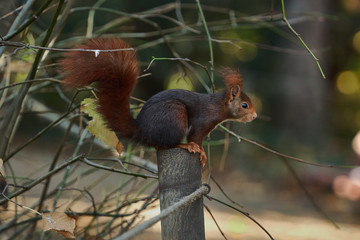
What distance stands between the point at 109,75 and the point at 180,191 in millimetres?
353

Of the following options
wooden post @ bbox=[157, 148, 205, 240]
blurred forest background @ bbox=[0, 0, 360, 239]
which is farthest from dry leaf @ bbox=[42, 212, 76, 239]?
blurred forest background @ bbox=[0, 0, 360, 239]

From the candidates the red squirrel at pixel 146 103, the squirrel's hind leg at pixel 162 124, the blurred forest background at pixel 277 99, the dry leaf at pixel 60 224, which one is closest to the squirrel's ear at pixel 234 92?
the red squirrel at pixel 146 103

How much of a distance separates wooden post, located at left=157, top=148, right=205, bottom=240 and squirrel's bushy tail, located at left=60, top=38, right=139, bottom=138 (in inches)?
6.5

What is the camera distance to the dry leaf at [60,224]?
1323 millimetres

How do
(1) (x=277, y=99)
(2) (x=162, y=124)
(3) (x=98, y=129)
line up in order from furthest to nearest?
(1) (x=277, y=99), (3) (x=98, y=129), (2) (x=162, y=124)

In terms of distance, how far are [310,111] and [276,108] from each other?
497 millimetres

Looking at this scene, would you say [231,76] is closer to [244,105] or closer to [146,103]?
[244,105]

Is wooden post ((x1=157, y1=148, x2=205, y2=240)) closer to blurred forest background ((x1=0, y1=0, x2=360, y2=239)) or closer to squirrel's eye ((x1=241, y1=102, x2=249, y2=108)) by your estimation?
squirrel's eye ((x1=241, y1=102, x2=249, y2=108))

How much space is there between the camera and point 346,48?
7.50m

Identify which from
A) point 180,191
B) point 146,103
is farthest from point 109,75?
point 180,191

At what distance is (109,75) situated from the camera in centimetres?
137

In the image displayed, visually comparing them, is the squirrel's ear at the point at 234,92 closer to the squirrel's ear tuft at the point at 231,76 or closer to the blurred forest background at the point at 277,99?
the squirrel's ear tuft at the point at 231,76

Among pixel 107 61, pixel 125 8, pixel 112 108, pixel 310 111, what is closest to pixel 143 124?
pixel 112 108

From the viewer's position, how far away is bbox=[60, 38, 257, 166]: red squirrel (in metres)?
1.33
